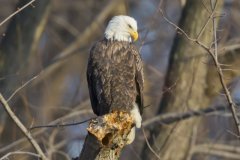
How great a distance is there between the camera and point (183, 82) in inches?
359

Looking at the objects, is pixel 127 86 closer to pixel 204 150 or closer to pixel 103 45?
pixel 103 45

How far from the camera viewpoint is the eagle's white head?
789 centimetres

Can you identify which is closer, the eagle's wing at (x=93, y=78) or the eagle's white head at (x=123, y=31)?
the eagle's wing at (x=93, y=78)

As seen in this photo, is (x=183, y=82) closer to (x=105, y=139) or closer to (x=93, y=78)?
(x=93, y=78)

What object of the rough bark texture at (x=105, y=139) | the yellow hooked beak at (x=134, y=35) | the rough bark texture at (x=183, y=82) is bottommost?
the rough bark texture at (x=183, y=82)

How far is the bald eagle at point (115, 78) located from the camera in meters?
7.57

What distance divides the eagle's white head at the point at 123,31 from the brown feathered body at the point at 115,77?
23 centimetres

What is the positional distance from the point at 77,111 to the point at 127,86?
4.51ft

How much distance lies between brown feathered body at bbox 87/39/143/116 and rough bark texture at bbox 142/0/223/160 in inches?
55.8

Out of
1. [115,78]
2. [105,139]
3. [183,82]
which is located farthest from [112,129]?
[183,82]

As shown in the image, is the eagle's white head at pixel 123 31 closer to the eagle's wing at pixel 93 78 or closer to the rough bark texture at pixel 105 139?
the eagle's wing at pixel 93 78

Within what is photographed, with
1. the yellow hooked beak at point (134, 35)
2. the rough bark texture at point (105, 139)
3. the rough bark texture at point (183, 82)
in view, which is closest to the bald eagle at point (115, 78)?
the yellow hooked beak at point (134, 35)

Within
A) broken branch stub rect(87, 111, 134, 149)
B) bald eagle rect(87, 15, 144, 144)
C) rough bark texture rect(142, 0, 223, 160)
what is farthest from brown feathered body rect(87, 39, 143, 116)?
rough bark texture rect(142, 0, 223, 160)

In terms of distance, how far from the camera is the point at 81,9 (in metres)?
16.1
